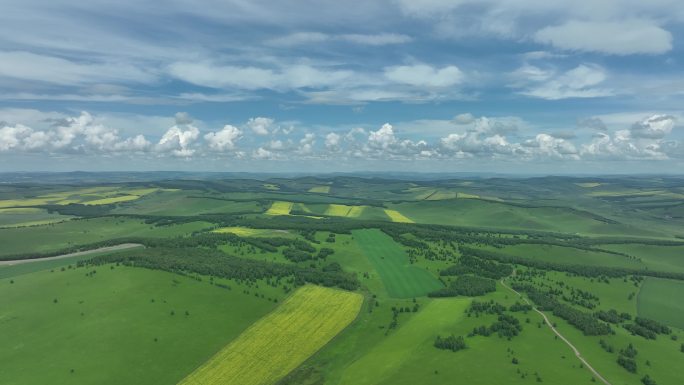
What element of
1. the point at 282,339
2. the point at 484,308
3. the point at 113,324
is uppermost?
the point at 484,308

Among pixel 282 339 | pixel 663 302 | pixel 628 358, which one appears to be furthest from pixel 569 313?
pixel 282 339

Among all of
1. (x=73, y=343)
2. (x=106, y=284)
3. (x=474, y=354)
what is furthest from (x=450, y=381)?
(x=106, y=284)

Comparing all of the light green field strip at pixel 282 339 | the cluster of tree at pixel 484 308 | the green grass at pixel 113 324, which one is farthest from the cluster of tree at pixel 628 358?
the green grass at pixel 113 324

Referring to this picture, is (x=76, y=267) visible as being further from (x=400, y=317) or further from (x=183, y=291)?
(x=400, y=317)

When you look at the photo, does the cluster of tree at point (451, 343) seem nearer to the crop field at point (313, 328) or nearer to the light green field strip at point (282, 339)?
the crop field at point (313, 328)

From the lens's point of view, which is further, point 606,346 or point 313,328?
point 313,328

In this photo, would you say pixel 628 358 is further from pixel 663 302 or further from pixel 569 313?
pixel 663 302
